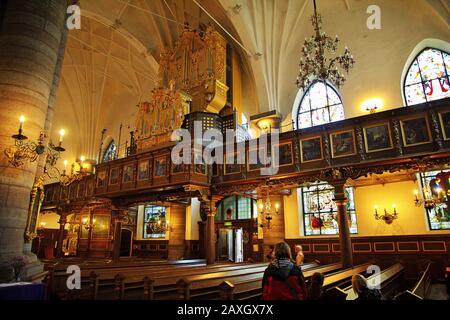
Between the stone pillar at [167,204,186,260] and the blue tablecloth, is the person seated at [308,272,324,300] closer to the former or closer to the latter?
the blue tablecloth

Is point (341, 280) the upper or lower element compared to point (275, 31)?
lower

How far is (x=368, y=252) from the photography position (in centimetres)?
1324

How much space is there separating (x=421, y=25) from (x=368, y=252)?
10605mm

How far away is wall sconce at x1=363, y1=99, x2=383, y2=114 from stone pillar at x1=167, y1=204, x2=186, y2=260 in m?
12.8

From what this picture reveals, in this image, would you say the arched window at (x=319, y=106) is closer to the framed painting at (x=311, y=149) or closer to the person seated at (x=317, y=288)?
the framed painting at (x=311, y=149)

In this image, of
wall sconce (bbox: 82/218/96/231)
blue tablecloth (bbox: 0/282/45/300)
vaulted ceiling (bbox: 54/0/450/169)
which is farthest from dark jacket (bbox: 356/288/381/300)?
wall sconce (bbox: 82/218/96/231)

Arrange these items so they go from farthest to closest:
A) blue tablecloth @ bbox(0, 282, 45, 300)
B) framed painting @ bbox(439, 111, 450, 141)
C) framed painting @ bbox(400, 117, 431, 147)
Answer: framed painting @ bbox(400, 117, 431, 147) → framed painting @ bbox(439, 111, 450, 141) → blue tablecloth @ bbox(0, 282, 45, 300)

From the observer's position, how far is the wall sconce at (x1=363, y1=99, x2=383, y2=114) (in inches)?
541

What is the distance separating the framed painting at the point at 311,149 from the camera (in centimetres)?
1074
